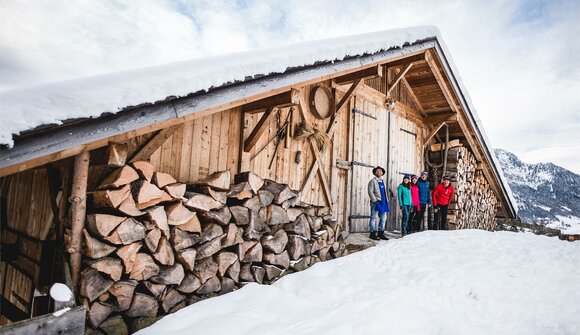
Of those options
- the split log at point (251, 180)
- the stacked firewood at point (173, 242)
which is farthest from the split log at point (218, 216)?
the split log at point (251, 180)

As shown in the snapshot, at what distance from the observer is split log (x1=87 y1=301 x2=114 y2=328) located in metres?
2.51

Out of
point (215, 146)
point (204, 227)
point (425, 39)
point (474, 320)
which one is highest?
point (425, 39)

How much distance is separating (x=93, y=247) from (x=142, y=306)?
27.6 inches

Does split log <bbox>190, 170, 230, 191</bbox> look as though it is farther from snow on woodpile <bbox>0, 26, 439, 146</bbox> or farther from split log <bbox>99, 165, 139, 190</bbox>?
snow on woodpile <bbox>0, 26, 439, 146</bbox>

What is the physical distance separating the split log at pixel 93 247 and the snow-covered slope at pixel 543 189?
52.1m

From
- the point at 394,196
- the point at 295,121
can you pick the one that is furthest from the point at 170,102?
the point at 394,196

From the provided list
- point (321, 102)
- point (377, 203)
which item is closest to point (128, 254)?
point (321, 102)

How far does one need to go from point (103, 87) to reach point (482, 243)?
6373mm

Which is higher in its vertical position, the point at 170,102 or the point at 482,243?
the point at 170,102

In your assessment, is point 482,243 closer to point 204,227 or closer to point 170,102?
point 204,227

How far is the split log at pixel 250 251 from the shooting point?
3633 mm

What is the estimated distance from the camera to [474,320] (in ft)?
10.1

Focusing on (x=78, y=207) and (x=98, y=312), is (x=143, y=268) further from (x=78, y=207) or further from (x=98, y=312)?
(x=78, y=207)

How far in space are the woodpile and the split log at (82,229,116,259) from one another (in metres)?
8.69
